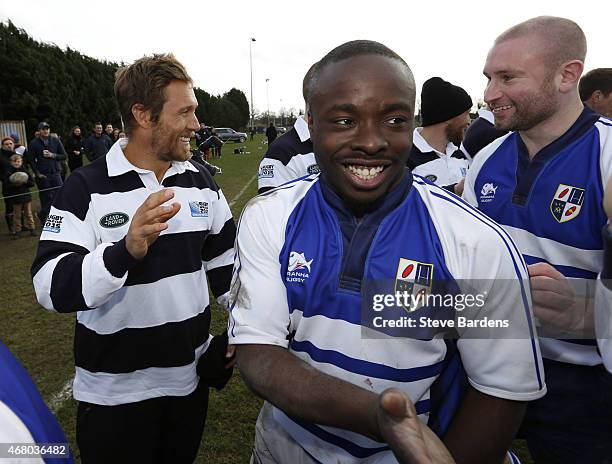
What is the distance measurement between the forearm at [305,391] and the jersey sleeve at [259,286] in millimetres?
49

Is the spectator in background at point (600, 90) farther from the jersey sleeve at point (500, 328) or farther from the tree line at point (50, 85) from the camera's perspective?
the tree line at point (50, 85)

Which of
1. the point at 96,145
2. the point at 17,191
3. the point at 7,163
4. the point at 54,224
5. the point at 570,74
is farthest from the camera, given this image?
the point at 96,145

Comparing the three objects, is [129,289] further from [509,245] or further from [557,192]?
[557,192]

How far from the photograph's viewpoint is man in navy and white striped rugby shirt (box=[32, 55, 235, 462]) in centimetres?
197

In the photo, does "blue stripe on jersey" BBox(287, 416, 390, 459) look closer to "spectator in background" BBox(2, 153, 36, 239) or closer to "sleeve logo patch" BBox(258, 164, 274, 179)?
"sleeve logo patch" BBox(258, 164, 274, 179)

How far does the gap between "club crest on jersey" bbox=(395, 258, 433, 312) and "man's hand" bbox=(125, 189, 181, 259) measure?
992 mm

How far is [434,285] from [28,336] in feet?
17.5

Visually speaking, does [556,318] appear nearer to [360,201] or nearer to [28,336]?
[360,201]

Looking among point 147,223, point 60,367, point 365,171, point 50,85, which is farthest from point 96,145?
point 50,85

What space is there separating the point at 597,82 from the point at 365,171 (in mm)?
3711

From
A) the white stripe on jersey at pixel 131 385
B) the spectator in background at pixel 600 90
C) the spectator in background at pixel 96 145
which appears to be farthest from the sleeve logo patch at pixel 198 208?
the spectator in background at pixel 96 145

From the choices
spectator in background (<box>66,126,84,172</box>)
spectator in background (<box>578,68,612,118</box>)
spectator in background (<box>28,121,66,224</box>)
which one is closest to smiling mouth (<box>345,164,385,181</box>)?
spectator in background (<box>578,68,612,118</box>)

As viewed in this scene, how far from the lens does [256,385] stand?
131 centimetres

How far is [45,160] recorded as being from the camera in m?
10.9
